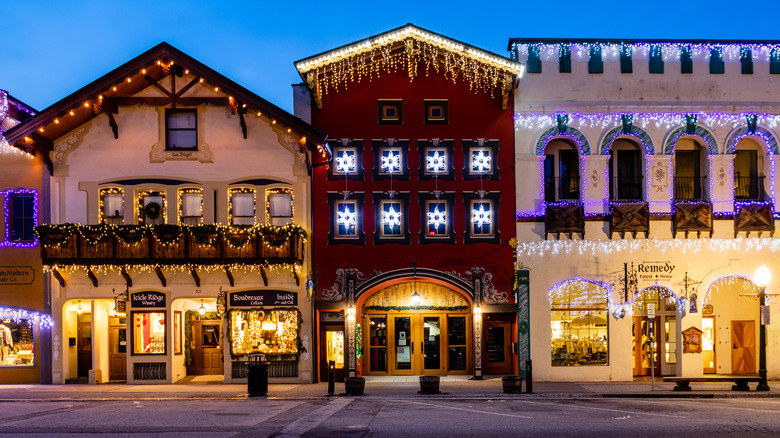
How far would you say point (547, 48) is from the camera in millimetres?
Answer: 25250

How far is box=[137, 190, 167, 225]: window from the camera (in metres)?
24.1

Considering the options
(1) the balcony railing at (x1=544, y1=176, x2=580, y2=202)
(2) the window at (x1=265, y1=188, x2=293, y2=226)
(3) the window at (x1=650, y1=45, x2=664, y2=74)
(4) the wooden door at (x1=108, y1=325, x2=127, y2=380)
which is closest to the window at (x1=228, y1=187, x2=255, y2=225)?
(2) the window at (x1=265, y1=188, x2=293, y2=226)

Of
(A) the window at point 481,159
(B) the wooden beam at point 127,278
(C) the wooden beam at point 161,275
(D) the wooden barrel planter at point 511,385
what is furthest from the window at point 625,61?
(B) the wooden beam at point 127,278

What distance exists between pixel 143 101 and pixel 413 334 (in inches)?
492

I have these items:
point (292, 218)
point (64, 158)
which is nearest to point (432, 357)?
point (292, 218)

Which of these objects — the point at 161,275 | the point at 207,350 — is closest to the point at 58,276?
the point at 161,275

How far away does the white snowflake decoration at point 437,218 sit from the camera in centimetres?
2508

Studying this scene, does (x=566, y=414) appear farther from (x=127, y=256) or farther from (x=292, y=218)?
(x=127, y=256)

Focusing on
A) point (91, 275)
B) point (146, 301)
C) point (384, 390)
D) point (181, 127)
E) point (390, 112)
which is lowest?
point (384, 390)

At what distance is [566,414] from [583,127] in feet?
39.7

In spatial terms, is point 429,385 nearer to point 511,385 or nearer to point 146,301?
point 511,385

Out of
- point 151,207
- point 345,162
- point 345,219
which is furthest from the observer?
point 345,162

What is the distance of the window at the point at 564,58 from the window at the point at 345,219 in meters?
8.44

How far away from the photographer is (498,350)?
25.4 meters
